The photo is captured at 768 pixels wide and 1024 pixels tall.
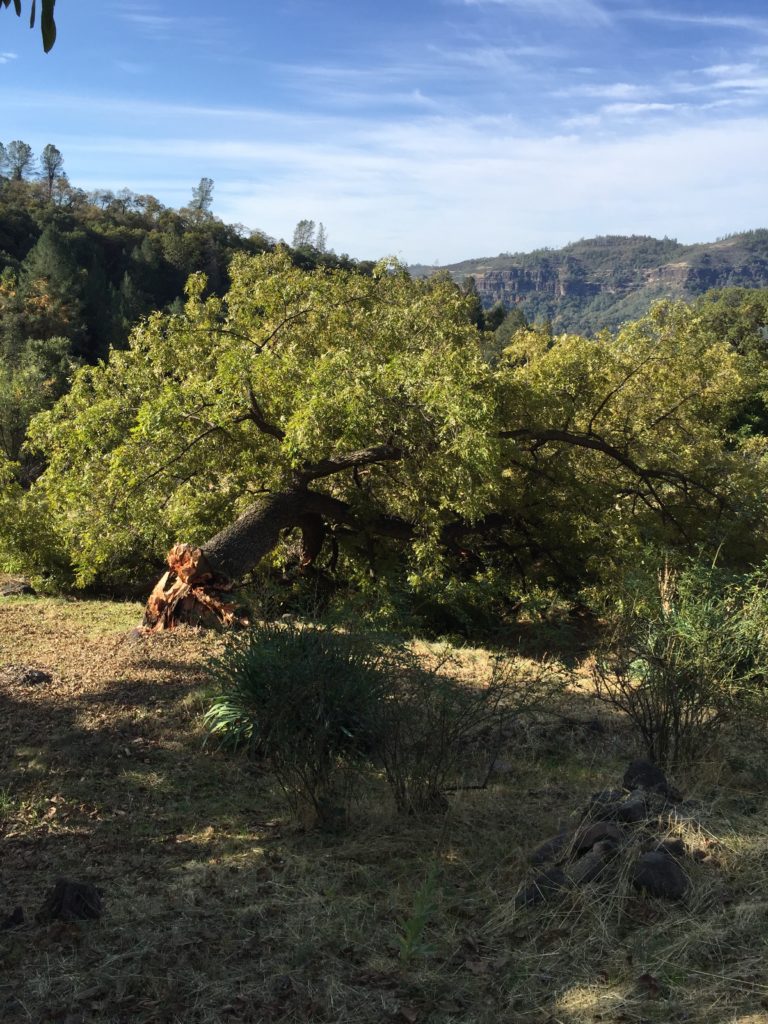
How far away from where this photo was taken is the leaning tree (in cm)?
945

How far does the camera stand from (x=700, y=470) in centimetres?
1241

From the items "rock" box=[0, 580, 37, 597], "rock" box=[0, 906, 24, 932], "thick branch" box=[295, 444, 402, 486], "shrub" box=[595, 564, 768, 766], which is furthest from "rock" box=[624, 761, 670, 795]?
"rock" box=[0, 580, 37, 597]

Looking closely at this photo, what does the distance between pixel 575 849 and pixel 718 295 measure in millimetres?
83277

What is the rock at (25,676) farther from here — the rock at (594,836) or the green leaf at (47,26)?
the green leaf at (47,26)

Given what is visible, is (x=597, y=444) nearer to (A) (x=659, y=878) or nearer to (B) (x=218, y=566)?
(B) (x=218, y=566)

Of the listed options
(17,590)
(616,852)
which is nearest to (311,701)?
(616,852)

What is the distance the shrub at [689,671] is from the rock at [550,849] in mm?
1274

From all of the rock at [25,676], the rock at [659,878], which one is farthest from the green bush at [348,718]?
the rock at [25,676]

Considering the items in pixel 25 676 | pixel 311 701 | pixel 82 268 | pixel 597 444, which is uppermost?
pixel 82 268

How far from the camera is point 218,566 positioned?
9500 mm

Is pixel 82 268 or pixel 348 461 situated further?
pixel 82 268

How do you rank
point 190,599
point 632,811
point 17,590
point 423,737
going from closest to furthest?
point 632,811 → point 423,737 → point 190,599 → point 17,590

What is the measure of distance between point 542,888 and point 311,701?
138 cm

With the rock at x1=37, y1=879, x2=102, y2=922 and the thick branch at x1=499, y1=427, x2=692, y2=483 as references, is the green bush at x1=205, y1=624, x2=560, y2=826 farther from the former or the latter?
the thick branch at x1=499, y1=427, x2=692, y2=483
